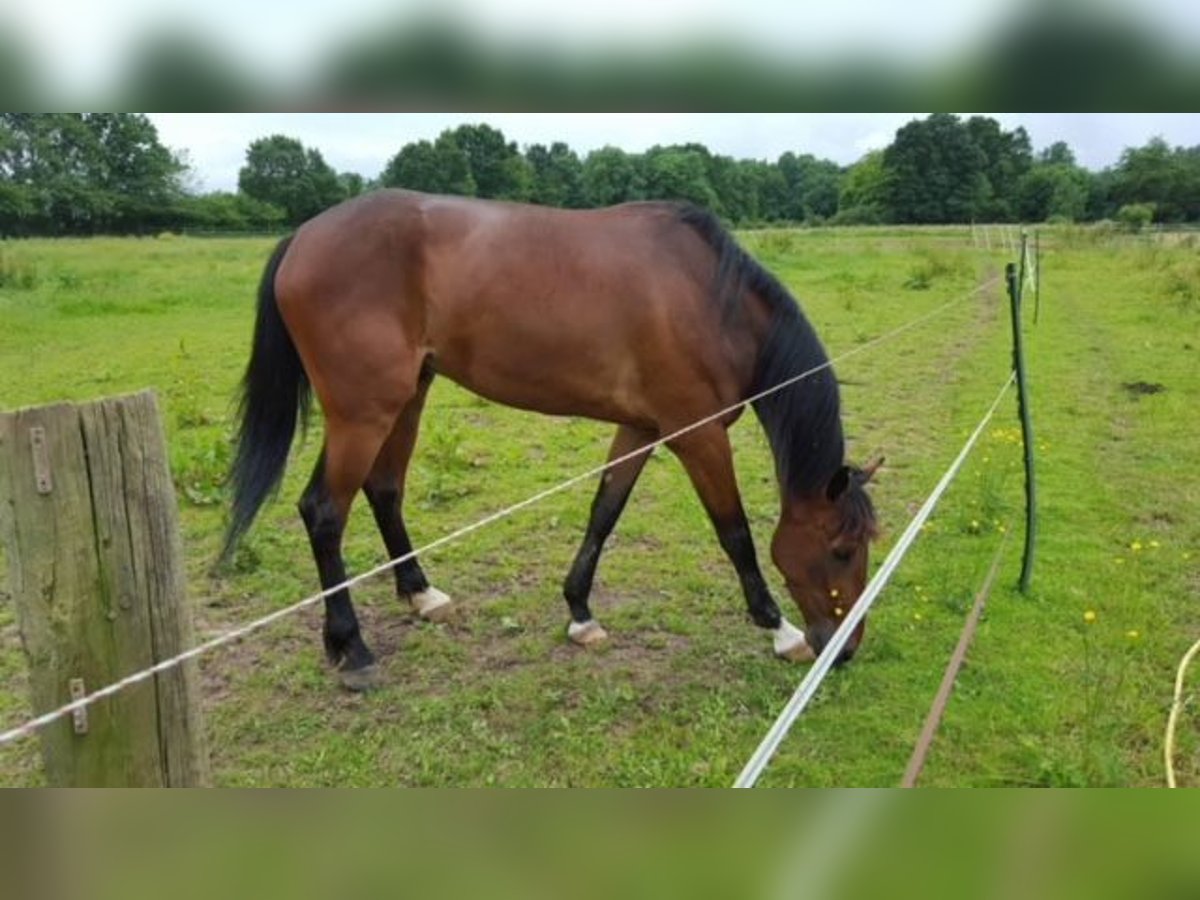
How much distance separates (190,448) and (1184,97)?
21.5 ft

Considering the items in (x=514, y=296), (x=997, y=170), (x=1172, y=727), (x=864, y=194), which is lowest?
(x=1172, y=727)

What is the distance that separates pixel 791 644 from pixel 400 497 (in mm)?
1936

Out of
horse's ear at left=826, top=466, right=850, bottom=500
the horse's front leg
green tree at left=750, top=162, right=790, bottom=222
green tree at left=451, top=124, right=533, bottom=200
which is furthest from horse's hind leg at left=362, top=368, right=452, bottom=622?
green tree at left=750, top=162, right=790, bottom=222

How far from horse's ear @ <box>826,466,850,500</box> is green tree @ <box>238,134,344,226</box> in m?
14.7

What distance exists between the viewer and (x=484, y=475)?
19.9ft

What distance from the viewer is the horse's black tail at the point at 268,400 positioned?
3691 millimetres

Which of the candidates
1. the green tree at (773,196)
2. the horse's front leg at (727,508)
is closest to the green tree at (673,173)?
the horse's front leg at (727,508)

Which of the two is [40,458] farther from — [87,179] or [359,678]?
[87,179]

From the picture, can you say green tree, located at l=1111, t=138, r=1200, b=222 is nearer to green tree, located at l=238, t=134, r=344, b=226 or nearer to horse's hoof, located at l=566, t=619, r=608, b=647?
horse's hoof, located at l=566, t=619, r=608, b=647

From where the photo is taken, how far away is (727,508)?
12.3ft

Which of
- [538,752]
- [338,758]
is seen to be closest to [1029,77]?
[538,752]

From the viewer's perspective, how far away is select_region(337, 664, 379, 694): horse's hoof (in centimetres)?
332

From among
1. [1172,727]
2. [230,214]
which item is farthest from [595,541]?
[230,214]

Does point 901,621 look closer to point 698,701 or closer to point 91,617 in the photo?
point 698,701
